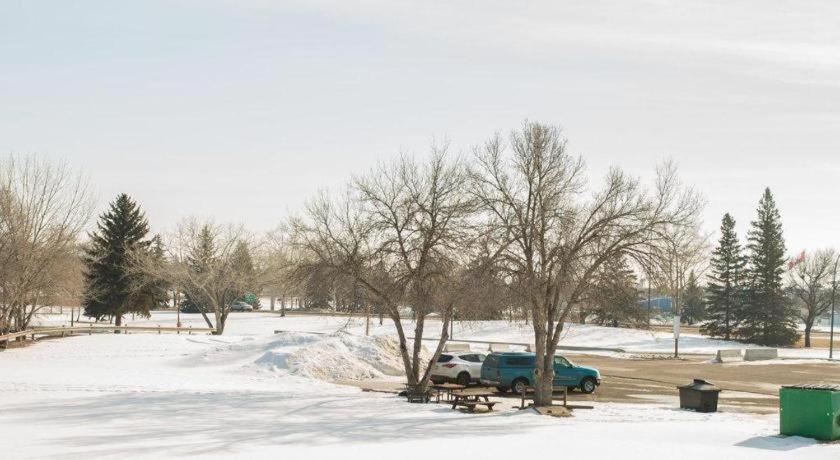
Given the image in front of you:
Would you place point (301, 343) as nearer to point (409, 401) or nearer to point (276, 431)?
point (409, 401)

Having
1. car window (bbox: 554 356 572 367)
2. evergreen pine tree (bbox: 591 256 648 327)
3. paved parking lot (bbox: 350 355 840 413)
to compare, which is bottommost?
paved parking lot (bbox: 350 355 840 413)

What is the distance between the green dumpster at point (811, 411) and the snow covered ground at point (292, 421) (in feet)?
1.49

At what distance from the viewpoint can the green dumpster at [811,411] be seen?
19.0 m

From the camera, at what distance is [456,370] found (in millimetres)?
34500

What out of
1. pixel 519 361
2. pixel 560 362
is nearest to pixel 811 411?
pixel 560 362

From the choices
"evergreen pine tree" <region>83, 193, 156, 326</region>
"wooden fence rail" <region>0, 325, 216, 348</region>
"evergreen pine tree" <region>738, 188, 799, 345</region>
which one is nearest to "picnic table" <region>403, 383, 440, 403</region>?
"wooden fence rail" <region>0, 325, 216, 348</region>

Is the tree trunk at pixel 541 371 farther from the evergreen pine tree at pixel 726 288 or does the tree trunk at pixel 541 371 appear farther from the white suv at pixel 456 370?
the evergreen pine tree at pixel 726 288

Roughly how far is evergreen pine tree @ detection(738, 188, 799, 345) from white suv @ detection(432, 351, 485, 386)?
4921 centimetres

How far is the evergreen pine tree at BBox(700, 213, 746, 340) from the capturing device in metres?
77.2

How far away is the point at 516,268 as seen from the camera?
85.8 feet

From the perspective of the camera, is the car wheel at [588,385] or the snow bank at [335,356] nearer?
the car wheel at [588,385]

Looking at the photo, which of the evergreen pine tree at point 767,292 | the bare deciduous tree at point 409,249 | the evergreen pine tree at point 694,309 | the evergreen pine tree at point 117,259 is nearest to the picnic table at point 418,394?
the bare deciduous tree at point 409,249

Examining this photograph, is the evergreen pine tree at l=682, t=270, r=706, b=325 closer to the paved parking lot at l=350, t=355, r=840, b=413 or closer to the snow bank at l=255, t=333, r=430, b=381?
the paved parking lot at l=350, t=355, r=840, b=413

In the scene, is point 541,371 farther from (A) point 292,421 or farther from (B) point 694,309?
(B) point 694,309
